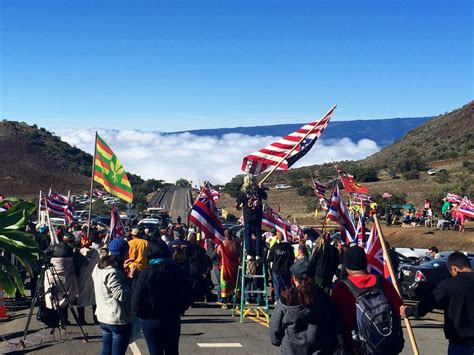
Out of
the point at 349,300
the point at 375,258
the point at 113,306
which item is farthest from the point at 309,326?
the point at 375,258

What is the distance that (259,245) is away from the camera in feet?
47.3

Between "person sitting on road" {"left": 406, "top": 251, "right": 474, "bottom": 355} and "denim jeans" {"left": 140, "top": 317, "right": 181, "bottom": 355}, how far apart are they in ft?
7.66

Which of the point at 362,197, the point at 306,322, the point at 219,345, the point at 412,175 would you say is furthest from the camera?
the point at 412,175

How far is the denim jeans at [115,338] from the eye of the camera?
26.7 feet

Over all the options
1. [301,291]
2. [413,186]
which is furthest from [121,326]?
[413,186]

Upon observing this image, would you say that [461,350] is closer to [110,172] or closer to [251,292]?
[251,292]

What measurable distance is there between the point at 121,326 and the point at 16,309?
905 cm

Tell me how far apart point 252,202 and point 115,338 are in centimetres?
602

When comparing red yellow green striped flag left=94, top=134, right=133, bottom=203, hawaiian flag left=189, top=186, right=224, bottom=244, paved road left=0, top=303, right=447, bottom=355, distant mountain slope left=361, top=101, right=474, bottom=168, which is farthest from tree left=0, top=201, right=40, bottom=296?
distant mountain slope left=361, top=101, right=474, bottom=168

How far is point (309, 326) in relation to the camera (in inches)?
245

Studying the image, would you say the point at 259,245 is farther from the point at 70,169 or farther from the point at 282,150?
the point at 70,169

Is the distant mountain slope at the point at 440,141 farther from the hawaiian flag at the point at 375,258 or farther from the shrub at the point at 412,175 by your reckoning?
the hawaiian flag at the point at 375,258

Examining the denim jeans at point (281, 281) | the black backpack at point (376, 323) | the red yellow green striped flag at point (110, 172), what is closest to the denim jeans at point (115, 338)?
the black backpack at point (376, 323)

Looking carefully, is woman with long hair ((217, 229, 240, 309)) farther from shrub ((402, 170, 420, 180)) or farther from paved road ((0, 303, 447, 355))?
shrub ((402, 170, 420, 180))
